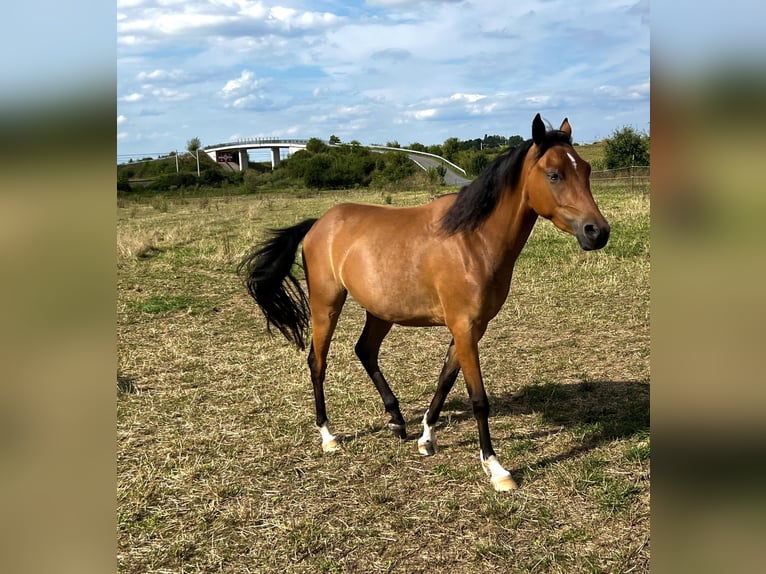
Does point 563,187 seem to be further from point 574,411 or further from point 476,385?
point 574,411

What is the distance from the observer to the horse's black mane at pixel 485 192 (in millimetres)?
3594

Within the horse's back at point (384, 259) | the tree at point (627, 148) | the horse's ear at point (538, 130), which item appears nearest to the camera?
the horse's ear at point (538, 130)

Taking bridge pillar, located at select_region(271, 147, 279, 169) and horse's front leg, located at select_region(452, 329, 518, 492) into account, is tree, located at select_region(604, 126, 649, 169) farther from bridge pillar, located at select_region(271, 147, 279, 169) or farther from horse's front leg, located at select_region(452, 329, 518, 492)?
bridge pillar, located at select_region(271, 147, 279, 169)

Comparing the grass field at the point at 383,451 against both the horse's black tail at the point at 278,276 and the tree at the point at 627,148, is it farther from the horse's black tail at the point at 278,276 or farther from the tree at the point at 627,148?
the tree at the point at 627,148

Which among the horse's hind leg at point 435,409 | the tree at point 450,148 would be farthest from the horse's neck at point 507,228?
the tree at point 450,148

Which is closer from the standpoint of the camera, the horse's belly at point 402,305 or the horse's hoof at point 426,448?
the horse's belly at point 402,305

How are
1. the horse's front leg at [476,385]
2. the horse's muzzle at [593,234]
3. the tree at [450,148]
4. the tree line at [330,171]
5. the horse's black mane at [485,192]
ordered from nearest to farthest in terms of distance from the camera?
1. the horse's muzzle at [593,234]
2. the horse's black mane at [485,192]
3. the horse's front leg at [476,385]
4. the tree line at [330,171]
5. the tree at [450,148]

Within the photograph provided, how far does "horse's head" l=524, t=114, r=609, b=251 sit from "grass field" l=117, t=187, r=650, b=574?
5.43 feet

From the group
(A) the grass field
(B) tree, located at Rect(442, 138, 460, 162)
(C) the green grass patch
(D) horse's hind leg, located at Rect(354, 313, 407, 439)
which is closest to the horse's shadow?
(A) the grass field

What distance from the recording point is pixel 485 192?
3.71 m

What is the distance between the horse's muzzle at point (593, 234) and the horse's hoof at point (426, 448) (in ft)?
6.35
